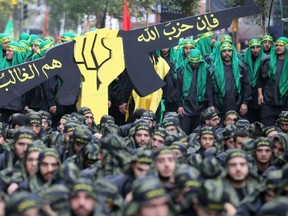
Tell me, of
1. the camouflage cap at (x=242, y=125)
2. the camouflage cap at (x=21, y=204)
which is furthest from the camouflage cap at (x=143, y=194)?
the camouflage cap at (x=242, y=125)

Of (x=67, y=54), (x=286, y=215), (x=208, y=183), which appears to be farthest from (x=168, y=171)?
(x=67, y=54)

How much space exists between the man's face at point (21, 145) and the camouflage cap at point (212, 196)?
356 centimetres

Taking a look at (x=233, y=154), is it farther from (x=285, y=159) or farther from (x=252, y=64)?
(x=252, y=64)

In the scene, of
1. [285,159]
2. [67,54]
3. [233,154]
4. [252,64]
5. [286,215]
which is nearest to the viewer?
[286,215]

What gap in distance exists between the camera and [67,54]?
1936cm

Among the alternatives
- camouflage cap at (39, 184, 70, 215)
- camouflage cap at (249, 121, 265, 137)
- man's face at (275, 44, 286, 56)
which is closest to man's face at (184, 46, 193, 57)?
man's face at (275, 44, 286, 56)

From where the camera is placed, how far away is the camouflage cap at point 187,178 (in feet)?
36.4

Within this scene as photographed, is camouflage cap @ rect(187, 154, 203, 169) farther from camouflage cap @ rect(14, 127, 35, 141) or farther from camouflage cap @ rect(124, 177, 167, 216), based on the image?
camouflage cap @ rect(124, 177, 167, 216)

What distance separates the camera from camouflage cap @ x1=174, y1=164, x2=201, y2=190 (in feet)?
36.4

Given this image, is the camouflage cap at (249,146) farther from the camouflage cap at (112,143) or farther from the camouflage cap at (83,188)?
the camouflage cap at (83,188)

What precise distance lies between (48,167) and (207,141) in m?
4.58

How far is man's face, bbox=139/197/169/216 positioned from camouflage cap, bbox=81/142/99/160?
14.2 feet

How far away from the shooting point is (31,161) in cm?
1305

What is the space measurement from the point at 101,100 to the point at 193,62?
1.83 metres
